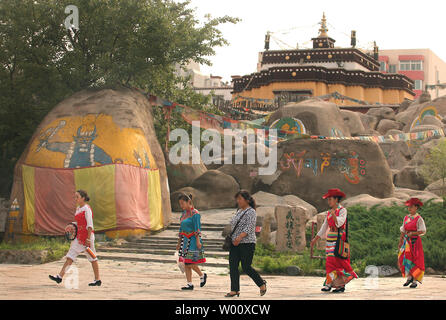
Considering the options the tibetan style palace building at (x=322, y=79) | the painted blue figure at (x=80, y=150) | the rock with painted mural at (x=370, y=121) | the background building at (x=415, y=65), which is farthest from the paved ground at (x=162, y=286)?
the background building at (x=415, y=65)

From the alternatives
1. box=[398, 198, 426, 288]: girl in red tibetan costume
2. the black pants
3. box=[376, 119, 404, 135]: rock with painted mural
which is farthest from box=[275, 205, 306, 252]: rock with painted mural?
box=[376, 119, 404, 135]: rock with painted mural

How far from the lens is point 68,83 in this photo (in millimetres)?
20312

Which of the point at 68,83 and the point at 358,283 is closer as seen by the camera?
the point at 358,283

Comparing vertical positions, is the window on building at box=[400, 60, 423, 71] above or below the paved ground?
above

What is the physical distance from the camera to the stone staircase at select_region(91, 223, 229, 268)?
14.4m

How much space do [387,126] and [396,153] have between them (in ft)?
32.2

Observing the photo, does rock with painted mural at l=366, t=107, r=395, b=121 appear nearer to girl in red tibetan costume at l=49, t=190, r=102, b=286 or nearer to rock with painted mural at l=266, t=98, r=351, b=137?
rock with painted mural at l=266, t=98, r=351, b=137

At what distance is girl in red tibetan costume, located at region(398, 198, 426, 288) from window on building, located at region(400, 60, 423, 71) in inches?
2636

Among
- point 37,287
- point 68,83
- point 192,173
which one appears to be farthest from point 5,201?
point 37,287

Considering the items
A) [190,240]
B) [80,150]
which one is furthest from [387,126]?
[190,240]

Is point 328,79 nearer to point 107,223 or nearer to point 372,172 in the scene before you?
point 372,172

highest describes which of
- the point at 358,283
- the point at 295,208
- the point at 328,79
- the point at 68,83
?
the point at 328,79

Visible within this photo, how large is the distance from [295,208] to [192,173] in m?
8.78

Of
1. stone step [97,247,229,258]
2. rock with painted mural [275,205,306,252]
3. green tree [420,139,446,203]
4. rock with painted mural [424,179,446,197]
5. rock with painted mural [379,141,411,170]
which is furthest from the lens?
rock with painted mural [379,141,411,170]
